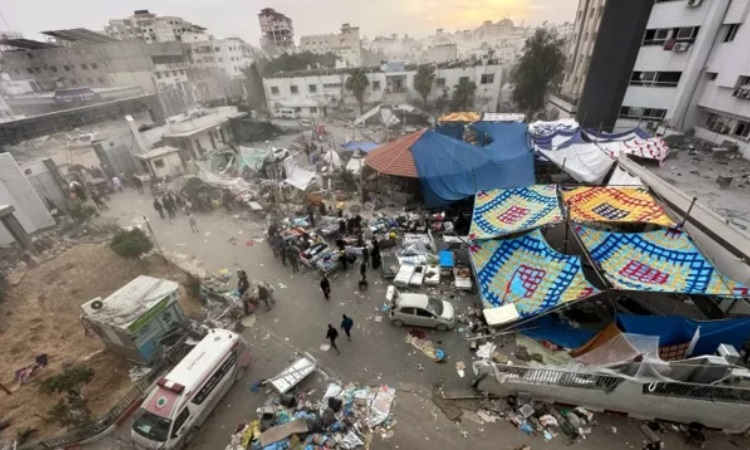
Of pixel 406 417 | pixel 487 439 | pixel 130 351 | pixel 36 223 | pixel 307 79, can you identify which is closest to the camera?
pixel 487 439

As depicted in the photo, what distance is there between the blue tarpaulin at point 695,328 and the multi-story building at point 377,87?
36.2m

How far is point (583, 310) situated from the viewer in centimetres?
1112

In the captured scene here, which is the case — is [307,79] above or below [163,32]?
below

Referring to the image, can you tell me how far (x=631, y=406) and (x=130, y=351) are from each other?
44.7ft

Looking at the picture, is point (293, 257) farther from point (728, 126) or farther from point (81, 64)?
point (81, 64)

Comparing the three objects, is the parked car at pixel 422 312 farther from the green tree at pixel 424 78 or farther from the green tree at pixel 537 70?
the green tree at pixel 424 78

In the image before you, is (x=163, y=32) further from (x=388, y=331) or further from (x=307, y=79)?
(x=388, y=331)

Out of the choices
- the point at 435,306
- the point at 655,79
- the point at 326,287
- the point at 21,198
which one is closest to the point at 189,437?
the point at 326,287

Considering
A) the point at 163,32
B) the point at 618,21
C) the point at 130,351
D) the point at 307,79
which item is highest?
the point at 163,32

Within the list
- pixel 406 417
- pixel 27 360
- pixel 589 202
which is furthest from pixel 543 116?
pixel 27 360

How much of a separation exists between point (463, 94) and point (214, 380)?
3892cm

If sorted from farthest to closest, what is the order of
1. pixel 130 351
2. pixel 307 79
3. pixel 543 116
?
pixel 307 79
pixel 543 116
pixel 130 351

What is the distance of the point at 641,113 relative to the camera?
25.4m

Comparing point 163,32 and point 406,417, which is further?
point 163,32
